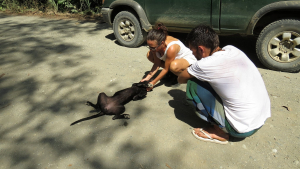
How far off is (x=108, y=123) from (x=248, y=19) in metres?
2.96

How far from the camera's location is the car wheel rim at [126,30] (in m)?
5.40

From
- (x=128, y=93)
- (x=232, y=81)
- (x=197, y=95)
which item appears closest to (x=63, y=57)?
(x=128, y=93)

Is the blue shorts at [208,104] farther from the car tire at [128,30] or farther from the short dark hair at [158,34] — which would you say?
the car tire at [128,30]

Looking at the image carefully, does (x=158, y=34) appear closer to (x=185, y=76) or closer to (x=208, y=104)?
(x=185, y=76)

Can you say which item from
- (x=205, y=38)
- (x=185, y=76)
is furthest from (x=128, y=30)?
(x=205, y=38)

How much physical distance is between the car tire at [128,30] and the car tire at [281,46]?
100 inches

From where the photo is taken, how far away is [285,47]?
3.96 m

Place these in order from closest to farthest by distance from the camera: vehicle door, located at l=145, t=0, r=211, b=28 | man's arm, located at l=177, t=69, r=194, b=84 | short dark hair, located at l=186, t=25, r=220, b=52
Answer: short dark hair, located at l=186, t=25, r=220, b=52
man's arm, located at l=177, t=69, r=194, b=84
vehicle door, located at l=145, t=0, r=211, b=28

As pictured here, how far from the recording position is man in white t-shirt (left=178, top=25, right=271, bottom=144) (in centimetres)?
225

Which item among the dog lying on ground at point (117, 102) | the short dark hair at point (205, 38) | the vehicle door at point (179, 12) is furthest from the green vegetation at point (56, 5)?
the short dark hair at point (205, 38)

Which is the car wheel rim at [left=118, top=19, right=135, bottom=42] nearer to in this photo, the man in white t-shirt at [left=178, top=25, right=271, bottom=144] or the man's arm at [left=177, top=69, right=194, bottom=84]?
the man's arm at [left=177, top=69, right=194, bottom=84]

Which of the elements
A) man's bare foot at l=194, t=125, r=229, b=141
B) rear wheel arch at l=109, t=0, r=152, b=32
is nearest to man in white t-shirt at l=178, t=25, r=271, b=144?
man's bare foot at l=194, t=125, r=229, b=141

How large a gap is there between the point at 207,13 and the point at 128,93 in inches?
86.8

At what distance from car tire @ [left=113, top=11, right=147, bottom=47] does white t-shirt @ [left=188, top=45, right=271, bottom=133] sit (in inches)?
125
